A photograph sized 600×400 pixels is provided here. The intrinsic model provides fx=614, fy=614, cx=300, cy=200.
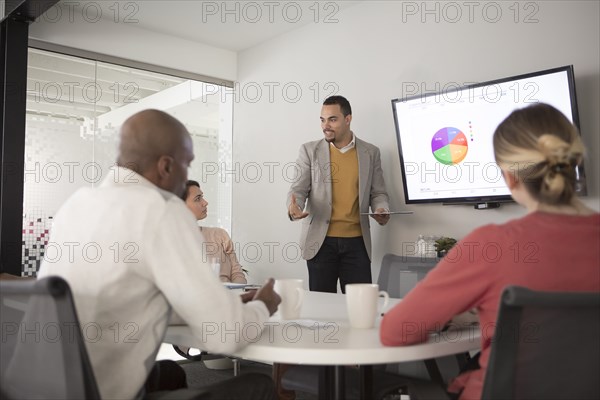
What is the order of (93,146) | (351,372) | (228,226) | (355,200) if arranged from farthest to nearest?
1. (228,226)
2. (93,146)
3. (355,200)
4. (351,372)

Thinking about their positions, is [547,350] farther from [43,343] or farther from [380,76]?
[380,76]

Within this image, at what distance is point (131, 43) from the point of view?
549cm

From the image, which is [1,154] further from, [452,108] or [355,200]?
[452,108]

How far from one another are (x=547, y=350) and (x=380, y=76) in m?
3.74

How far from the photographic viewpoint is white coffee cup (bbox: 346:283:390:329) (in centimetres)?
163

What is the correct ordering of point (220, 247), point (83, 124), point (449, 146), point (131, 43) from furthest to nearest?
1. point (131, 43)
2. point (83, 124)
3. point (220, 247)
4. point (449, 146)

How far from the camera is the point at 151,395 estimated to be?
1.43 m

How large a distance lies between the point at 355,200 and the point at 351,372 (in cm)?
259

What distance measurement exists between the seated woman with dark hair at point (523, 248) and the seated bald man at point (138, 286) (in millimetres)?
386

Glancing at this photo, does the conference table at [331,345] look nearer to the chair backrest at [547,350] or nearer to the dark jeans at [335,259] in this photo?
the chair backrest at [547,350]

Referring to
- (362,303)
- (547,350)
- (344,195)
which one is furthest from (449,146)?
(547,350)

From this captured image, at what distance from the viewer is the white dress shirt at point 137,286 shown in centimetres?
138

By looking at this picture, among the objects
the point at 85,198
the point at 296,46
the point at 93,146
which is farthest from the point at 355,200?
the point at 85,198

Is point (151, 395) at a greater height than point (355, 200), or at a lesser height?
lesser
